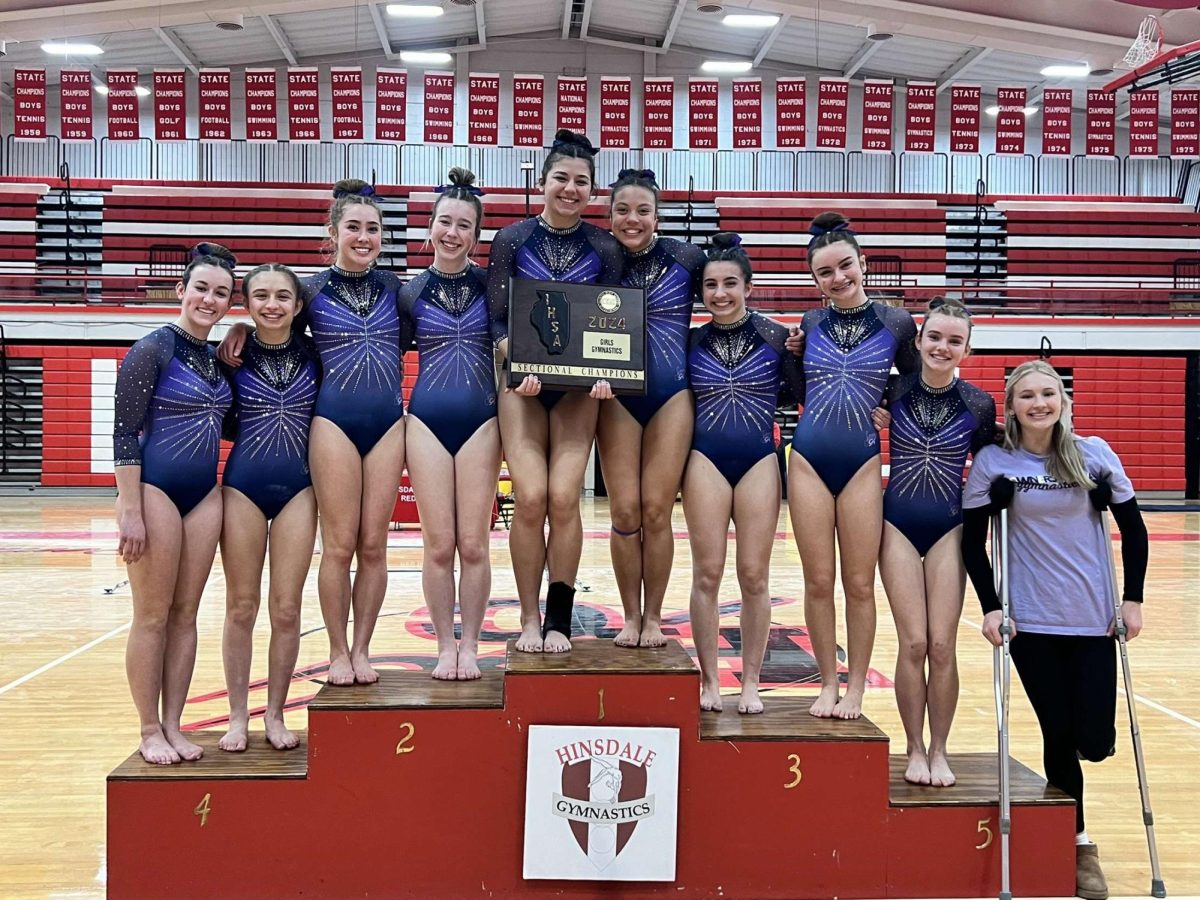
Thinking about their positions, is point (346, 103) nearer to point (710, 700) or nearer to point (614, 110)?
point (614, 110)

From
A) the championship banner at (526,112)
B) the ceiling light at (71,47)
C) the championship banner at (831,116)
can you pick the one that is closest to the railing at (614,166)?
the ceiling light at (71,47)

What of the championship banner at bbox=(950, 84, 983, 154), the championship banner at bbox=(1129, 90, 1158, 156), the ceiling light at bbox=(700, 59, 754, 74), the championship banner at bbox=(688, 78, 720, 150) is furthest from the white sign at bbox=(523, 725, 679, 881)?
the ceiling light at bbox=(700, 59, 754, 74)

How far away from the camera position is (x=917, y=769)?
3.31 metres

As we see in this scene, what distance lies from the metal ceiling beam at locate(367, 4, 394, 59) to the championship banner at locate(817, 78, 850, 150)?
7.96 m

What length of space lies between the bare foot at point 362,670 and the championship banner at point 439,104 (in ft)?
48.1

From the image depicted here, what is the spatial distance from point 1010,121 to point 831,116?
3.13 metres

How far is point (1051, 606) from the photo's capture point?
321 cm

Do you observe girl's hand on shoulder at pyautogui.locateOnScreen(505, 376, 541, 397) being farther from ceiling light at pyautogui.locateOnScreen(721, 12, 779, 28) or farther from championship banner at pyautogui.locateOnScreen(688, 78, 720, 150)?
ceiling light at pyautogui.locateOnScreen(721, 12, 779, 28)

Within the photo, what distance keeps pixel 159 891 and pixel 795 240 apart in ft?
59.3

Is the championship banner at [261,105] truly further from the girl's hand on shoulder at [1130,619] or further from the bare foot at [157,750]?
the girl's hand on shoulder at [1130,619]

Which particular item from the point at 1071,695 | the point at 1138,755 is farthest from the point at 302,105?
the point at 1138,755

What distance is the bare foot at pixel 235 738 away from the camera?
10.8ft

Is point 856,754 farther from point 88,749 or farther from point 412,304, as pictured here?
point 88,749

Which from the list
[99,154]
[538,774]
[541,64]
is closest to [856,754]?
[538,774]
